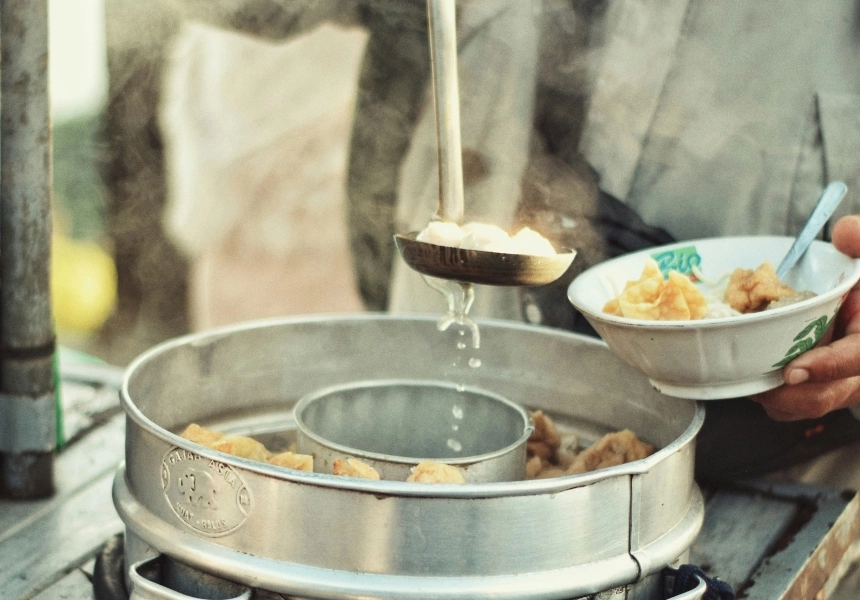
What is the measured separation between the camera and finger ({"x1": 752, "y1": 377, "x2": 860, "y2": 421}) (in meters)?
1.42

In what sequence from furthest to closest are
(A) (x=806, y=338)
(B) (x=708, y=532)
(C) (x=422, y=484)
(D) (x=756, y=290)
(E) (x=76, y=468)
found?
(E) (x=76, y=468) → (B) (x=708, y=532) → (D) (x=756, y=290) → (A) (x=806, y=338) → (C) (x=422, y=484)

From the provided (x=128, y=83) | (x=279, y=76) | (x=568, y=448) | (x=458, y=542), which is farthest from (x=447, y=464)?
(x=128, y=83)

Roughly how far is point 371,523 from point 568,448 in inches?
28.3

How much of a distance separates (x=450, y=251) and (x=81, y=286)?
353cm

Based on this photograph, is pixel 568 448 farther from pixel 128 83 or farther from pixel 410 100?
pixel 128 83

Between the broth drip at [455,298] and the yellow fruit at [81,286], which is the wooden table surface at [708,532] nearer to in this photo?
the broth drip at [455,298]

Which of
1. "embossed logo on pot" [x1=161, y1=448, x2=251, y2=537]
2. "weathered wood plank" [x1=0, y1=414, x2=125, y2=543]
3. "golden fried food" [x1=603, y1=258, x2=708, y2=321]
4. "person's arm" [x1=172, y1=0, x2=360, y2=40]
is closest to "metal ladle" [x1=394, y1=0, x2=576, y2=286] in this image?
"golden fried food" [x1=603, y1=258, x2=708, y2=321]

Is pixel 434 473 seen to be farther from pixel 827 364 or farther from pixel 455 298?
pixel 827 364

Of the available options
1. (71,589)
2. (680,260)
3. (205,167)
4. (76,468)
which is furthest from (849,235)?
(205,167)

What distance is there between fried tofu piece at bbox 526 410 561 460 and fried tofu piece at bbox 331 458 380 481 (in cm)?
49

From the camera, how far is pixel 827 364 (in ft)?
4.44

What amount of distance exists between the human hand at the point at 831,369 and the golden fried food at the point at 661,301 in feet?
0.58

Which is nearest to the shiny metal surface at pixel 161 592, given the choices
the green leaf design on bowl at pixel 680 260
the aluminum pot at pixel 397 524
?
the aluminum pot at pixel 397 524

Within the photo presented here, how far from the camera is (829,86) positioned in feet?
6.29
